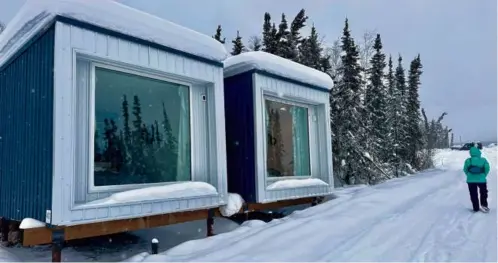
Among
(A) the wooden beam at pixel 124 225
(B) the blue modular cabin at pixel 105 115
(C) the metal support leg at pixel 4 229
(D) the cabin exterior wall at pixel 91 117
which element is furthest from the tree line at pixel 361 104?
(C) the metal support leg at pixel 4 229

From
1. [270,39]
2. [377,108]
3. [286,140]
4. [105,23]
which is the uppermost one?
[270,39]

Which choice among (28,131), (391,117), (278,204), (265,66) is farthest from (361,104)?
(28,131)

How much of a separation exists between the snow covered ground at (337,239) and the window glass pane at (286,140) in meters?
1.04

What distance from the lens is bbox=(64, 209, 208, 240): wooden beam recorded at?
4168 millimetres

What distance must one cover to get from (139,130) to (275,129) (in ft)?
9.61

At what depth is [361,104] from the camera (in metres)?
15.0

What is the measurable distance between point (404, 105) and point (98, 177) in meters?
21.7

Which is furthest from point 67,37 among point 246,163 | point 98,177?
point 246,163

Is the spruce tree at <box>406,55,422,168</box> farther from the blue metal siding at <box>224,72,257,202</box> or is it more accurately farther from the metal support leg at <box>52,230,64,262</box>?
the metal support leg at <box>52,230,64,262</box>

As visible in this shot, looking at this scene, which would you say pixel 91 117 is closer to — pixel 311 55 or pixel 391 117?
pixel 311 55

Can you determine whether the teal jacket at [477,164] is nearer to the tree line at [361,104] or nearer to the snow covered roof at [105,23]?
the snow covered roof at [105,23]

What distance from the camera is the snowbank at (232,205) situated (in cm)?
588

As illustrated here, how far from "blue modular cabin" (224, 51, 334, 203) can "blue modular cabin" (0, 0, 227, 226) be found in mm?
765

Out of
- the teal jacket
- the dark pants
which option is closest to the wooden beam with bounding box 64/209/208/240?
the dark pants
